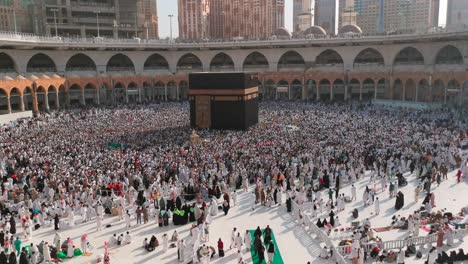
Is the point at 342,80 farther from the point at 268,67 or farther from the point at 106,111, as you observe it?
the point at 106,111

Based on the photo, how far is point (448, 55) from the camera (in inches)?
1519

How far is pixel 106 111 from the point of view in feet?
105

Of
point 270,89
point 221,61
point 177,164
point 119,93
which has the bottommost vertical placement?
point 177,164

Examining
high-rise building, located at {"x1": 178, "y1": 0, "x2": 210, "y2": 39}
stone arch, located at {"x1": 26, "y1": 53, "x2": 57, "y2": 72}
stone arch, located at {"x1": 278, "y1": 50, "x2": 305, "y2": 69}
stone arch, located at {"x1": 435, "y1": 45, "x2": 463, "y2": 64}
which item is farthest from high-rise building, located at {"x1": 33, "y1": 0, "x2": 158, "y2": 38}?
stone arch, located at {"x1": 435, "y1": 45, "x2": 463, "y2": 64}

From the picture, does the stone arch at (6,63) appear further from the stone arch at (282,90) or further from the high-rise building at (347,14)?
the high-rise building at (347,14)

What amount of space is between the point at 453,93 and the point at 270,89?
17.1 metres

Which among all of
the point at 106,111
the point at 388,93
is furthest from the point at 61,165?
the point at 388,93

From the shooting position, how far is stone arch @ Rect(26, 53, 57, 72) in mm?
39603

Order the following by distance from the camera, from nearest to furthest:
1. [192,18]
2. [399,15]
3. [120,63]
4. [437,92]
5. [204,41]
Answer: [437,92] < [204,41] < [120,63] < [192,18] < [399,15]

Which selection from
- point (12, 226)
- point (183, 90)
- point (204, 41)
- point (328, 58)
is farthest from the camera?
point (328, 58)

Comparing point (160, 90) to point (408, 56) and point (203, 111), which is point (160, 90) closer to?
point (203, 111)

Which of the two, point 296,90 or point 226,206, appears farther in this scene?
point 296,90

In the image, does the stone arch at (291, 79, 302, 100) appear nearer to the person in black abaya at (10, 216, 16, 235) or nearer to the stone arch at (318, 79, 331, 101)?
the stone arch at (318, 79, 331, 101)

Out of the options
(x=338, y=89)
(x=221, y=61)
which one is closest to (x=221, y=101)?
(x=338, y=89)
